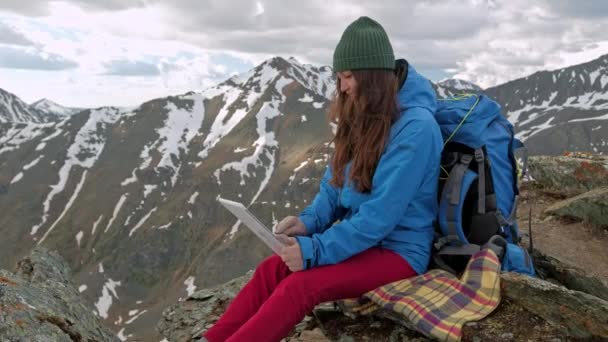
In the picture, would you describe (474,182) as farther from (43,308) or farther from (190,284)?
(190,284)

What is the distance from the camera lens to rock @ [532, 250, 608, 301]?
8203mm

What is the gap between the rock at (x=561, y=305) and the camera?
5.50 meters

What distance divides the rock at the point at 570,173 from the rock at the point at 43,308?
15164mm

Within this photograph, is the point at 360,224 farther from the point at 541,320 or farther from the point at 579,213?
the point at 579,213

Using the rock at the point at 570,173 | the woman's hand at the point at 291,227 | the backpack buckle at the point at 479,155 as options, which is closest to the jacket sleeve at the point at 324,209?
the woman's hand at the point at 291,227

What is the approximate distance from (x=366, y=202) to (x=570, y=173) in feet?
44.6

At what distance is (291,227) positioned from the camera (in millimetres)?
7250

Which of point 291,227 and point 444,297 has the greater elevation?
point 291,227

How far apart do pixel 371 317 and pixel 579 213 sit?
33.6 ft

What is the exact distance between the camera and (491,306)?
598cm

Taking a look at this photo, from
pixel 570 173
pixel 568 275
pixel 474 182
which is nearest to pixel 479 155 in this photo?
pixel 474 182

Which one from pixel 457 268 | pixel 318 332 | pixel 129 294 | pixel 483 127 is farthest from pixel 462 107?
pixel 129 294

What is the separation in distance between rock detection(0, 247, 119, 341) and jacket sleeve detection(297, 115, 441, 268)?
3.50 m

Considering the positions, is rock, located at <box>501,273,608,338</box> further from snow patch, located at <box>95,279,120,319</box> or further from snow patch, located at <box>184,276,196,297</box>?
snow patch, located at <box>184,276,196,297</box>
